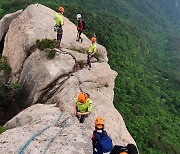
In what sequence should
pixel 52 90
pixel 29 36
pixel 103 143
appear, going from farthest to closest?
pixel 29 36 < pixel 52 90 < pixel 103 143

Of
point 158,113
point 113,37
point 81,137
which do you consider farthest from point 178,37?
point 81,137

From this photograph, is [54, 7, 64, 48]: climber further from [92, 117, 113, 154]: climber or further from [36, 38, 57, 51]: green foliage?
[92, 117, 113, 154]: climber

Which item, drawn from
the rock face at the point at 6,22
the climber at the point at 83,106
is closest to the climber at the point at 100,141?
the climber at the point at 83,106

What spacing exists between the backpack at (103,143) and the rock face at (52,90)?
0.40 meters

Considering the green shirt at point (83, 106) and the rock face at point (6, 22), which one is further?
the rock face at point (6, 22)

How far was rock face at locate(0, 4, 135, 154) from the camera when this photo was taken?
12.1 m

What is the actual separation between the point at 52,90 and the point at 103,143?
887cm

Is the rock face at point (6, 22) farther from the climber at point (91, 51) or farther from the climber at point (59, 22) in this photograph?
the climber at point (91, 51)

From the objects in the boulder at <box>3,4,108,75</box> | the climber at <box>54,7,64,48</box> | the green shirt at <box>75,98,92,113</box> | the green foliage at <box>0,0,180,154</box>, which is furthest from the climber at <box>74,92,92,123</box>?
the green foliage at <box>0,0,180,154</box>

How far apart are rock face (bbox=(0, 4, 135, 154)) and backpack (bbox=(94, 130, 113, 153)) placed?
0.40 meters

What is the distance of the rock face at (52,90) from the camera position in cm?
1211

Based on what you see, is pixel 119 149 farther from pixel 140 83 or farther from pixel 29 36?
pixel 140 83

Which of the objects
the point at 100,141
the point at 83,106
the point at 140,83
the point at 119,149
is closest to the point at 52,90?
the point at 83,106

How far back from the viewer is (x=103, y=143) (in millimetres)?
11664
